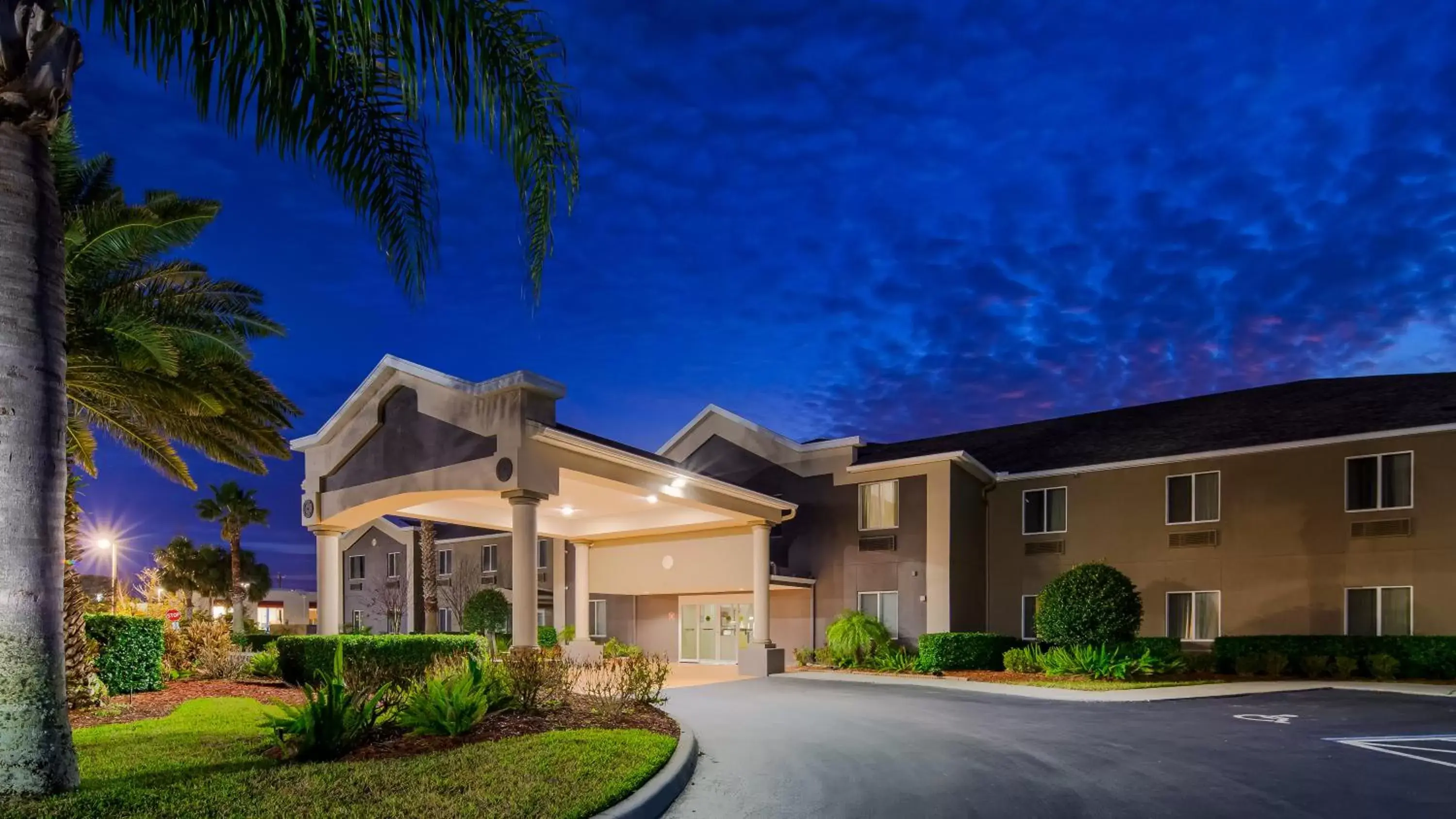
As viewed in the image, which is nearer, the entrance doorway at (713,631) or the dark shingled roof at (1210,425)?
the dark shingled roof at (1210,425)

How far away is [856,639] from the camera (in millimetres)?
24578

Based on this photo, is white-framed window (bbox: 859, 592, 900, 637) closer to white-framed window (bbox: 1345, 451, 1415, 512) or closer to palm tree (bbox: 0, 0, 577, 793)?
white-framed window (bbox: 1345, 451, 1415, 512)

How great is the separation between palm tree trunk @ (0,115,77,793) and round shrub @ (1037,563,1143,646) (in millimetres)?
18693

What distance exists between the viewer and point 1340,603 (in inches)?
832

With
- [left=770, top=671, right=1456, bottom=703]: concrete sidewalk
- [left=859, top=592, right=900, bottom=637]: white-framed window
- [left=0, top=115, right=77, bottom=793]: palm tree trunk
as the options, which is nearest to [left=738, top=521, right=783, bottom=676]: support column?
[left=770, top=671, right=1456, bottom=703]: concrete sidewalk

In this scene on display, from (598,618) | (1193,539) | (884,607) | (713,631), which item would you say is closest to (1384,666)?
(1193,539)

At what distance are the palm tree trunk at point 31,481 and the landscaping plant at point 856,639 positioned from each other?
2002 centimetres

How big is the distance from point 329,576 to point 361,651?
5.63m

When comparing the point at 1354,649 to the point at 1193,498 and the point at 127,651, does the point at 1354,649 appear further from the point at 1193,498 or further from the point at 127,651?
the point at 127,651

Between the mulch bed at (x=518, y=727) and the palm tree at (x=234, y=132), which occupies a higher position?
the palm tree at (x=234, y=132)

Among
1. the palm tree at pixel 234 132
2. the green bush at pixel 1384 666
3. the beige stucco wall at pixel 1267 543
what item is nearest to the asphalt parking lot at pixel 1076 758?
the green bush at pixel 1384 666

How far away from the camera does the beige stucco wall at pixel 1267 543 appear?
20.1m

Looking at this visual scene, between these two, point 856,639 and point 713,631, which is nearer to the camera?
point 856,639

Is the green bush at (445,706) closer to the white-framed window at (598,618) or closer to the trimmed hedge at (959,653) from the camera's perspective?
the trimmed hedge at (959,653)
